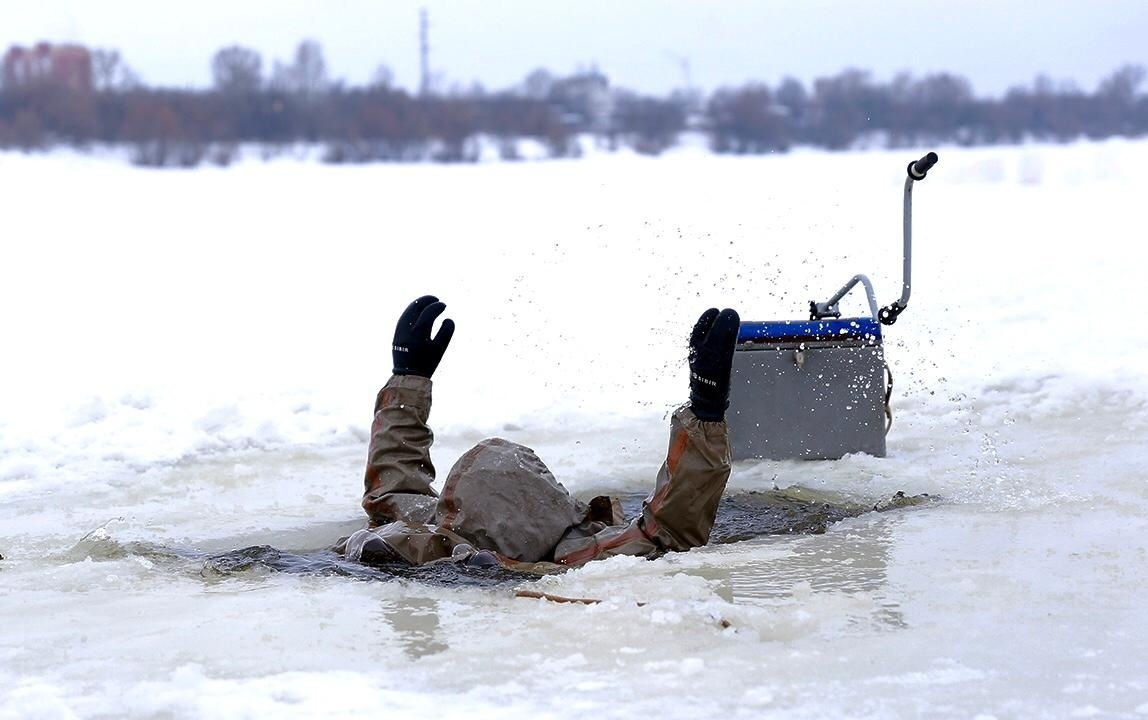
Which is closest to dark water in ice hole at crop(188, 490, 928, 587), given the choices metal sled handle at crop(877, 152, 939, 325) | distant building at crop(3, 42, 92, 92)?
metal sled handle at crop(877, 152, 939, 325)

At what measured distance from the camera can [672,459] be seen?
4.19 m

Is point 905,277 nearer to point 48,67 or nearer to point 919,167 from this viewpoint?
point 919,167

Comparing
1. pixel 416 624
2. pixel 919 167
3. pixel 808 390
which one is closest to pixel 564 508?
pixel 416 624

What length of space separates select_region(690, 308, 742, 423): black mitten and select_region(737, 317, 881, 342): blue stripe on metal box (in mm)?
1511

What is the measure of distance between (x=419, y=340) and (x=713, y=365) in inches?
49.0

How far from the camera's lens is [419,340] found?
4930mm

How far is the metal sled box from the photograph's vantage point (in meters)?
5.71

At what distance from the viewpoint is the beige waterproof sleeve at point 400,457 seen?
186 inches

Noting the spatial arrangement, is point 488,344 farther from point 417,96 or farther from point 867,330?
point 417,96

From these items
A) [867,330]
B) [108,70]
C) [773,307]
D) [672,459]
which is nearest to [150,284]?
[773,307]

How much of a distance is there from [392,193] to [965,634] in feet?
69.1

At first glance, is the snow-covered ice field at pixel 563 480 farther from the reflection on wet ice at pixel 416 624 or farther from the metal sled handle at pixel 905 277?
the metal sled handle at pixel 905 277

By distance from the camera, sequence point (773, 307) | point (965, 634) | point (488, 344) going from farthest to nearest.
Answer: point (773, 307) → point (488, 344) → point (965, 634)

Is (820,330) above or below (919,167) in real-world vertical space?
below
